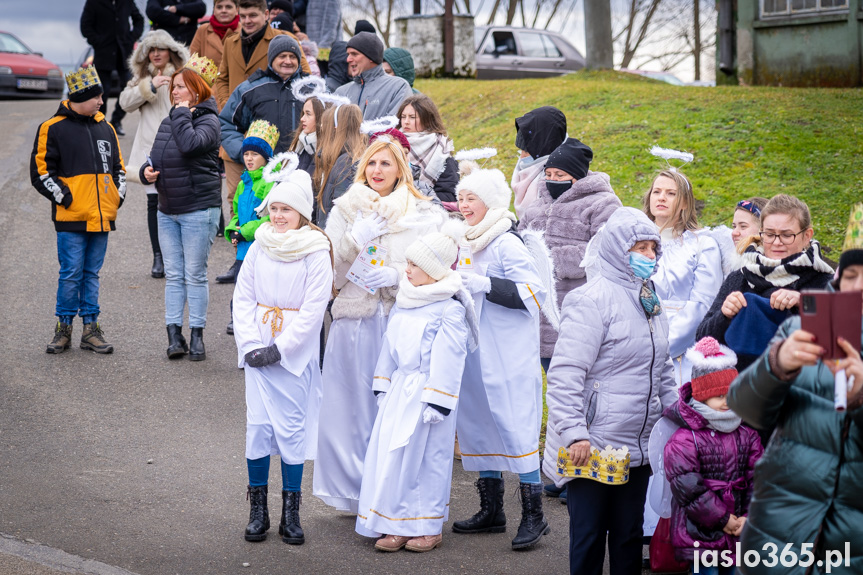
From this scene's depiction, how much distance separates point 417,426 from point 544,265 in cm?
129

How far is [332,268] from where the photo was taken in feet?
17.4

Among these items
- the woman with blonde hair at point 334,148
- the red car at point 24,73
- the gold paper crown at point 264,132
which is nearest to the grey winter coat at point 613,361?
the woman with blonde hair at point 334,148

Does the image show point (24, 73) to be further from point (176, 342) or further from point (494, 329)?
point (494, 329)

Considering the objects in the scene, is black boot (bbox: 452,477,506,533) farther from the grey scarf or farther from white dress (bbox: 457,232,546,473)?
the grey scarf

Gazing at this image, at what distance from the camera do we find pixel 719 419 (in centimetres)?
418

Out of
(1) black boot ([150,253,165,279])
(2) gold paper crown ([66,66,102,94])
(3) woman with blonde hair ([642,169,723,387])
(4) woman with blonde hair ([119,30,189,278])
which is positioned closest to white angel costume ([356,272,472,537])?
(3) woman with blonde hair ([642,169,723,387])

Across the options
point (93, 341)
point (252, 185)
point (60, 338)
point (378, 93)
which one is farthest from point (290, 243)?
point (60, 338)

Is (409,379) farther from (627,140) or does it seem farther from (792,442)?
(627,140)

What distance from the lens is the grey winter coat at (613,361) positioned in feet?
13.9

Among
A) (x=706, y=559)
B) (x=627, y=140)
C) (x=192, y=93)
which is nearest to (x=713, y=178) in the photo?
(x=627, y=140)

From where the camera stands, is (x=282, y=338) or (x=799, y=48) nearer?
(x=282, y=338)

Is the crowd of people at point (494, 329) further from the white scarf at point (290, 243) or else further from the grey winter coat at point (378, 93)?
the grey winter coat at point (378, 93)

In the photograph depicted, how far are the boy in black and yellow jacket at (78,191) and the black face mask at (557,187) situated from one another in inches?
150

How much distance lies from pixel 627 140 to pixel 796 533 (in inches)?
415
